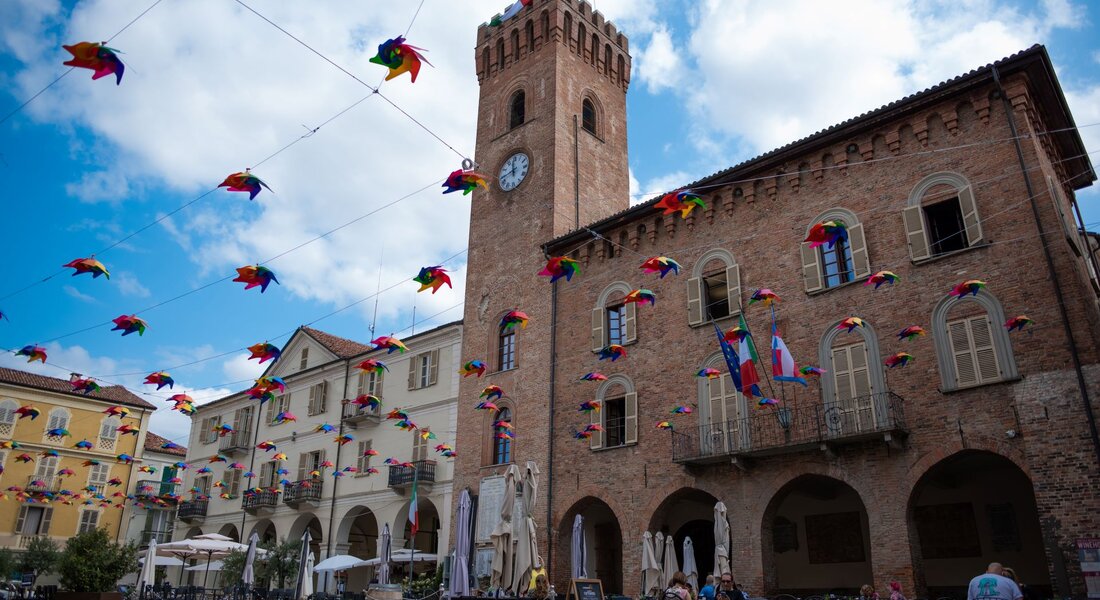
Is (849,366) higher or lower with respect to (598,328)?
lower

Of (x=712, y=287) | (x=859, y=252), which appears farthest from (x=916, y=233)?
(x=712, y=287)

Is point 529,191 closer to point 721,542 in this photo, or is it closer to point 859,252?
point 859,252

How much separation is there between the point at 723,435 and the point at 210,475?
3048cm

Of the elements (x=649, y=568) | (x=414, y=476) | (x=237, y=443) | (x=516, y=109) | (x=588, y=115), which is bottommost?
(x=649, y=568)

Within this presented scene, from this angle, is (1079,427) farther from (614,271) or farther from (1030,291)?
(614,271)

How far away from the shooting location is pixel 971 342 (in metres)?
15.6

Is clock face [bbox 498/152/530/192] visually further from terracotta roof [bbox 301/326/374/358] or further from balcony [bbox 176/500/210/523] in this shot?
balcony [bbox 176/500/210/523]

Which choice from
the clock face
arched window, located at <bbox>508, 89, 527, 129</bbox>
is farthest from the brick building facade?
arched window, located at <bbox>508, 89, 527, 129</bbox>

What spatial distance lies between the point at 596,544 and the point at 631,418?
4.34 metres

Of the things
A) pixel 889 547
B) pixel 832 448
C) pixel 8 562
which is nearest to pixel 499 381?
pixel 832 448

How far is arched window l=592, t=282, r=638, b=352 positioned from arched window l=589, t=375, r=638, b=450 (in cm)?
116

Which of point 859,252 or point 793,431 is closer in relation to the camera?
point 793,431

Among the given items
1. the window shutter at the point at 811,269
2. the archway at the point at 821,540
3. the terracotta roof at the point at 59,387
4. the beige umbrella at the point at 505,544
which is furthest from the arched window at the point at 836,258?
the terracotta roof at the point at 59,387

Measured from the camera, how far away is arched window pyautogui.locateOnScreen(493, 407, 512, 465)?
78.5ft
